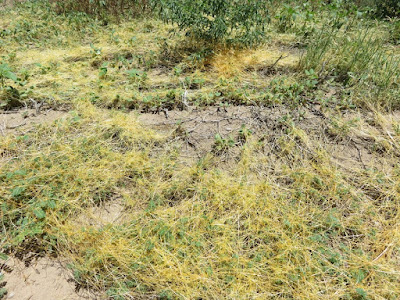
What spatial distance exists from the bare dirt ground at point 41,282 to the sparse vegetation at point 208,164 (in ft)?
0.18

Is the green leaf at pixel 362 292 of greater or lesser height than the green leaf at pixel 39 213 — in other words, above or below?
below

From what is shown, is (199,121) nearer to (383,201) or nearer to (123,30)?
(383,201)

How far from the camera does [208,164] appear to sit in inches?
106

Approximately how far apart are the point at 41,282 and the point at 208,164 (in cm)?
156

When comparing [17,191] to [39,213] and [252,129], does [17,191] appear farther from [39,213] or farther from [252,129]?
[252,129]

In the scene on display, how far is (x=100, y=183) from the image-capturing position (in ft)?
8.15

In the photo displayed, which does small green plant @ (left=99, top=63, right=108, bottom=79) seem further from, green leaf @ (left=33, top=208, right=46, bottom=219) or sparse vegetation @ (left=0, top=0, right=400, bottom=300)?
green leaf @ (left=33, top=208, right=46, bottom=219)

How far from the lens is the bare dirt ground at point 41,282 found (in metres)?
1.86

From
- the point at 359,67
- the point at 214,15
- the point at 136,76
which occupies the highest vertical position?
the point at 214,15

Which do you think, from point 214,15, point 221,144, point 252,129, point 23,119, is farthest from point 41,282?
point 214,15

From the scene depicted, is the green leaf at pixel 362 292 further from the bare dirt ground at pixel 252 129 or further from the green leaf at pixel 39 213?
the green leaf at pixel 39 213

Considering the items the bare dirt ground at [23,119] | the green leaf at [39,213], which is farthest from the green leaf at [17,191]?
the bare dirt ground at [23,119]

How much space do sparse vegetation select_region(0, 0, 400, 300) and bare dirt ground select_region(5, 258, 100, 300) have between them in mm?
56

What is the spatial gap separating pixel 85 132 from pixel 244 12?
2.78 meters
